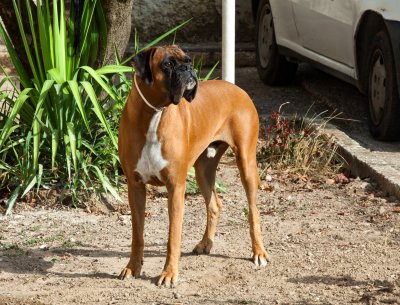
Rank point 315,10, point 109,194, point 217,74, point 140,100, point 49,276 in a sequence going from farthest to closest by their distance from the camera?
point 217,74 < point 315,10 < point 109,194 < point 49,276 < point 140,100

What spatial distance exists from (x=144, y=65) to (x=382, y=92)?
3567 mm

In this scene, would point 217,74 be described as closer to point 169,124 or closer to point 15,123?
point 15,123

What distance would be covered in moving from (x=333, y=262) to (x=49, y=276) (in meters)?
1.63

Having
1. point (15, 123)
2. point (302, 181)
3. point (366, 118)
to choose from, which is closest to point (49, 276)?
point (15, 123)

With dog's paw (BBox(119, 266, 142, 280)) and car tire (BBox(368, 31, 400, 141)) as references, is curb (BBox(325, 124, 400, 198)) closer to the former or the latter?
car tire (BBox(368, 31, 400, 141))

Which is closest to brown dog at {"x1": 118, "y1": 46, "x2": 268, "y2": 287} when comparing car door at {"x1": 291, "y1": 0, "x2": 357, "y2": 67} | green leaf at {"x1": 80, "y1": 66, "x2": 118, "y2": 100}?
green leaf at {"x1": 80, "y1": 66, "x2": 118, "y2": 100}

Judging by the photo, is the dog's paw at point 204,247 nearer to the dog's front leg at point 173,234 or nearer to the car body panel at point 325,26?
the dog's front leg at point 173,234

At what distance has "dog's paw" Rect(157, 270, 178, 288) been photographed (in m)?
6.02

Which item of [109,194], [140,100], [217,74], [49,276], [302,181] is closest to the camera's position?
[140,100]

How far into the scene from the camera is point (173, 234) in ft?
19.8

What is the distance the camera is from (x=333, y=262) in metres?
6.42

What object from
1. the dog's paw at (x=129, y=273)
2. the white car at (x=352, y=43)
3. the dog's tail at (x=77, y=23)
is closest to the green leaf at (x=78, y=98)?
the dog's tail at (x=77, y=23)

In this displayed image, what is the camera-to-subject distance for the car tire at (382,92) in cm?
860

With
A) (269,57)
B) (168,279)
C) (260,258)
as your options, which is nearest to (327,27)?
(269,57)
